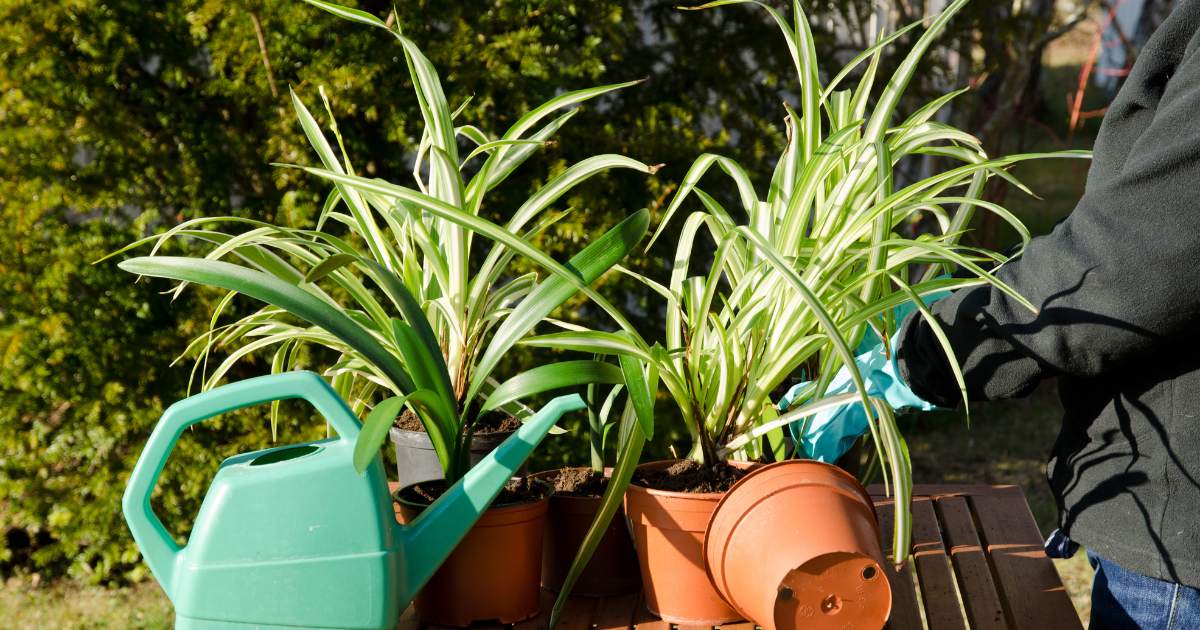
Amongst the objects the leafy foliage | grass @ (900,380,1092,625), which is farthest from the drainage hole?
grass @ (900,380,1092,625)

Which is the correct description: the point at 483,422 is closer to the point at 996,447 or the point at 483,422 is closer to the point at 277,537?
the point at 277,537

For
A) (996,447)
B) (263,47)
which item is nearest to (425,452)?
(263,47)

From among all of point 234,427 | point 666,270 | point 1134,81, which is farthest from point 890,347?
point 234,427

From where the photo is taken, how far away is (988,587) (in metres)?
1.06

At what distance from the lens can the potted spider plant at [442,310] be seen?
0.76 m

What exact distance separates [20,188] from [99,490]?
788 millimetres

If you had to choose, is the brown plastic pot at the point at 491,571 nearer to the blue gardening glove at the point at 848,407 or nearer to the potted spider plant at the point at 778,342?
the potted spider plant at the point at 778,342

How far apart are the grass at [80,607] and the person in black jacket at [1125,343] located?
2179 mm

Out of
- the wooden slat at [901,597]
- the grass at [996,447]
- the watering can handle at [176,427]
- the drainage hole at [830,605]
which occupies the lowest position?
the grass at [996,447]

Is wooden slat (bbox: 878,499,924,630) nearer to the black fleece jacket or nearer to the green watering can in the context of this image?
the black fleece jacket

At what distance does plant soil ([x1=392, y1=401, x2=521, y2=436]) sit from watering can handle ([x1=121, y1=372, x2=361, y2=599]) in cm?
32

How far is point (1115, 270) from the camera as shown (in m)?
0.68

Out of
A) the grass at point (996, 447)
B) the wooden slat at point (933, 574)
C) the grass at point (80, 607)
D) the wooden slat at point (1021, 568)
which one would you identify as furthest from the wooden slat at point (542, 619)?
the grass at point (996, 447)

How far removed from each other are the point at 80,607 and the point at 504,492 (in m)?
1.93
